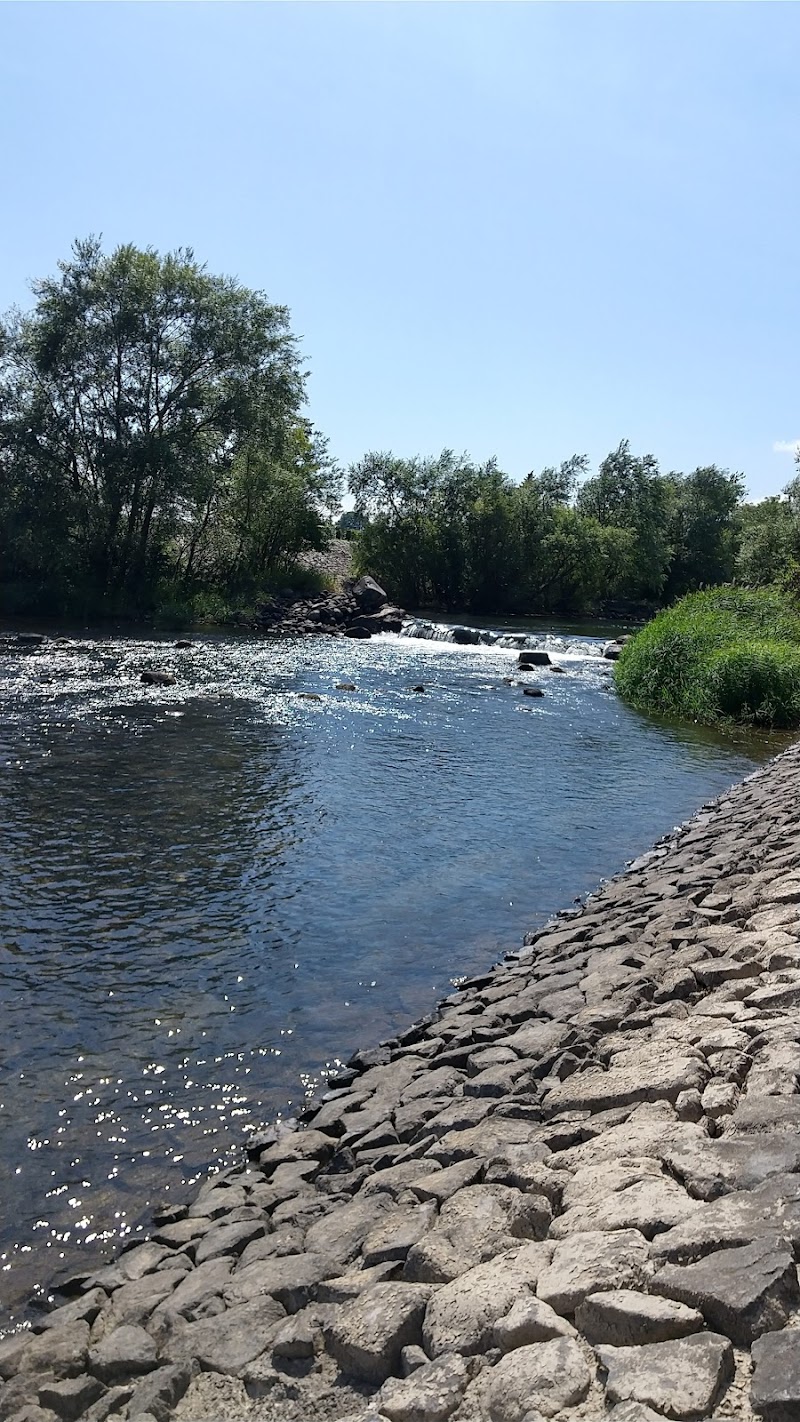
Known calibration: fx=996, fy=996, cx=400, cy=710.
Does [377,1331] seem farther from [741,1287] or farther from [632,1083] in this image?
[632,1083]

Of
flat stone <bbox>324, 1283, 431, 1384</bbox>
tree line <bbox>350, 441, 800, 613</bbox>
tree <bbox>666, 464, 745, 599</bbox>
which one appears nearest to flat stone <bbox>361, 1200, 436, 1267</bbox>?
flat stone <bbox>324, 1283, 431, 1384</bbox>

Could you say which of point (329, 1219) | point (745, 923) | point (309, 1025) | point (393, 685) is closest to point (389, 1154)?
point (329, 1219)

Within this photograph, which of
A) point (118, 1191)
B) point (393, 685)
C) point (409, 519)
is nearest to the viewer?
point (118, 1191)

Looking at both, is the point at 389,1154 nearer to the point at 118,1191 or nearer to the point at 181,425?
the point at 118,1191

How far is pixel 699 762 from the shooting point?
66.0 feet

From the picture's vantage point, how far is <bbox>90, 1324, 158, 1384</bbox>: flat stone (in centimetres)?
420

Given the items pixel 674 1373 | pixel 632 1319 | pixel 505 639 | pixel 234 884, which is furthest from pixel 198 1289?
pixel 505 639

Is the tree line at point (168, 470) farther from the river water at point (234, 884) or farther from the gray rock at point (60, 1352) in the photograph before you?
the gray rock at point (60, 1352)

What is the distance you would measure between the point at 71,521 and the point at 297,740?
89.5 ft

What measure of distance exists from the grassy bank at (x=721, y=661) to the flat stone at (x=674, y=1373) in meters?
22.5

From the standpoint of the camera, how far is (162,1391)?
3898 mm

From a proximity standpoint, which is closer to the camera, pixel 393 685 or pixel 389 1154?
pixel 389 1154

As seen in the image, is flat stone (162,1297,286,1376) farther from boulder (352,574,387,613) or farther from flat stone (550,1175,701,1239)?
boulder (352,574,387,613)

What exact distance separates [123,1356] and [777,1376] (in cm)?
278
